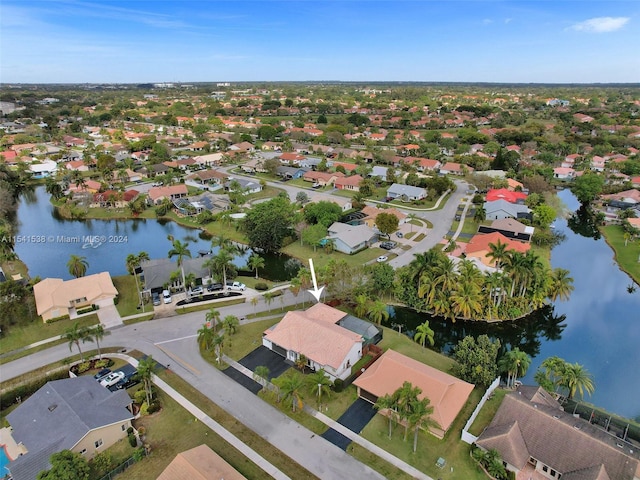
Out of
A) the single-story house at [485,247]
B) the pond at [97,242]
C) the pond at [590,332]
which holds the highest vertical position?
the single-story house at [485,247]

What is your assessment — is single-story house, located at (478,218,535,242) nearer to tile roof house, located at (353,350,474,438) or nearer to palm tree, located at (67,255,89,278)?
tile roof house, located at (353,350,474,438)

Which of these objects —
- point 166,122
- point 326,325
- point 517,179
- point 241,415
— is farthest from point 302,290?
point 166,122

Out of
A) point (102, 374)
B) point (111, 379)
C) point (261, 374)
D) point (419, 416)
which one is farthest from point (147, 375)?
point (419, 416)

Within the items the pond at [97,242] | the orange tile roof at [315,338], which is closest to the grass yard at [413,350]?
the orange tile roof at [315,338]

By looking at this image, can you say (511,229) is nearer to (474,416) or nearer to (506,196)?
(506,196)

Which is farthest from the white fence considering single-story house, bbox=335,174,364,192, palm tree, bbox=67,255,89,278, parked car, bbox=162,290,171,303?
single-story house, bbox=335,174,364,192

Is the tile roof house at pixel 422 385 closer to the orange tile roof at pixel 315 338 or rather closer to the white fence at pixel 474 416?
the white fence at pixel 474 416
